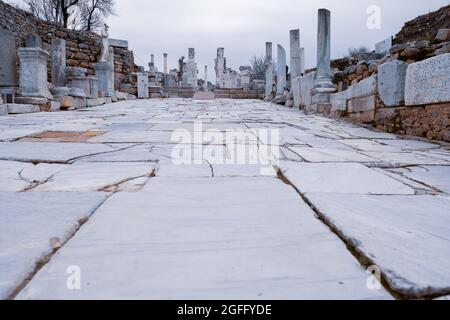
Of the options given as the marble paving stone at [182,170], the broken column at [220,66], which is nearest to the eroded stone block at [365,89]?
the marble paving stone at [182,170]

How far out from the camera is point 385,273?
3.00ft

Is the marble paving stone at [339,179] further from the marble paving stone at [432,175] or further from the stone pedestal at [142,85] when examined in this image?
the stone pedestal at [142,85]

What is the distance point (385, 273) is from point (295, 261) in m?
0.24

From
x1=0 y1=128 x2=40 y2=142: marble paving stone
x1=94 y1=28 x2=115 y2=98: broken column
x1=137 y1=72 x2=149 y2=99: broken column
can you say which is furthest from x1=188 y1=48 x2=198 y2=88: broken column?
x1=0 y1=128 x2=40 y2=142: marble paving stone

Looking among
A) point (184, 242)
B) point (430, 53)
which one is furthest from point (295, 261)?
point (430, 53)

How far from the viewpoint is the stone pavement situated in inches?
34.3

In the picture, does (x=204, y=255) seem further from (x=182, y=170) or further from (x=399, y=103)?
(x=399, y=103)

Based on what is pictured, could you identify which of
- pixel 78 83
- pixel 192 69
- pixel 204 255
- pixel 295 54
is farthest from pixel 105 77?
pixel 192 69

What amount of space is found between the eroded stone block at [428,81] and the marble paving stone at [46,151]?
3.23 metres

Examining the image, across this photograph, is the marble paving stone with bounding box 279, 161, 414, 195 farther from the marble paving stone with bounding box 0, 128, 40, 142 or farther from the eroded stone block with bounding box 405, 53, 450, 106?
the marble paving stone with bounding box 0, 128, 40, 142

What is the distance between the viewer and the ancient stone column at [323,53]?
303 inches
